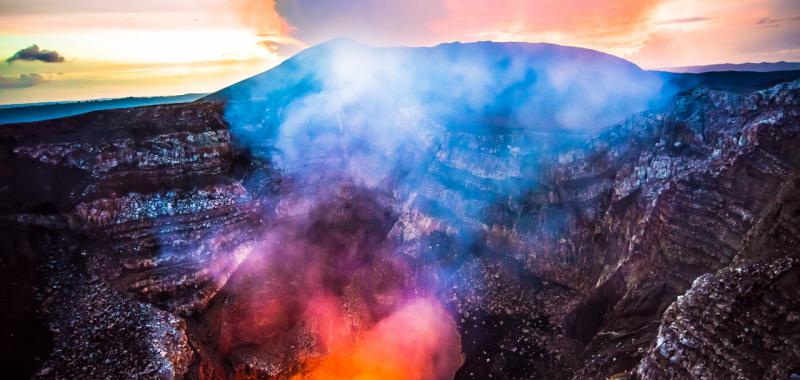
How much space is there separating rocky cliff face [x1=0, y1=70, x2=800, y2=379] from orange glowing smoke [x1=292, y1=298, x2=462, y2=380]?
81 centimetres

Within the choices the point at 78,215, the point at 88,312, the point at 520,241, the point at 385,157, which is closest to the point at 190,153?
the point at 78,215

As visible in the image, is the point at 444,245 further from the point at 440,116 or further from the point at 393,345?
the point at 440,116

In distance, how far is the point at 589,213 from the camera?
25812mm

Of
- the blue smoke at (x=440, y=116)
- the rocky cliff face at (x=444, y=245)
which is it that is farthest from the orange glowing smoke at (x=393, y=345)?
the blue smoke at (x=440, y=116)

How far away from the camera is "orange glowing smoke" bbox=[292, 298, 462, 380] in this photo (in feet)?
83.3

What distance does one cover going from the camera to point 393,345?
88.9 feet

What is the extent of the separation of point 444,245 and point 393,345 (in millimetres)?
8372

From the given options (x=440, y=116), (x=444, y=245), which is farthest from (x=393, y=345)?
(x=440, y=116)

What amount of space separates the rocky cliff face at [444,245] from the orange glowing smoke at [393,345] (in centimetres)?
81

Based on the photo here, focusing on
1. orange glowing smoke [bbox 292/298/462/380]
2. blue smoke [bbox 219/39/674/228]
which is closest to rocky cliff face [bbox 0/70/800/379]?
blue smoke [bbox 219/39/674/228]

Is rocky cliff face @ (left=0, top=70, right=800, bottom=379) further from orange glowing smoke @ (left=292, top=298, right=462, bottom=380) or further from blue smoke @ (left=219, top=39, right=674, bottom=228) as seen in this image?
orange glowing smoke @ (left=292, top=298, right=462, bottom=380)

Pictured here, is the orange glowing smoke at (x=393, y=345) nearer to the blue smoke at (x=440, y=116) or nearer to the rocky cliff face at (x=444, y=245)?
the rocky cliff face at (x=444, y=245)

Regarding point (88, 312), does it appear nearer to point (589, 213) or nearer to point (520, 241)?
point (520, 241)

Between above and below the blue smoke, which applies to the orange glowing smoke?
below
